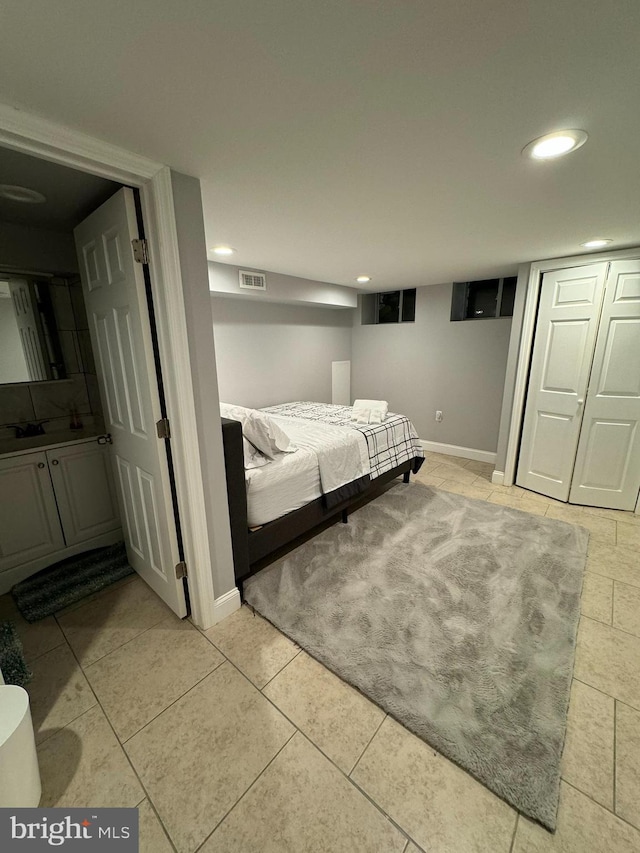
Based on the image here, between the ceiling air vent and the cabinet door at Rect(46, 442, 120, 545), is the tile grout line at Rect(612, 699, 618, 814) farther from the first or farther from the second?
the ceiling air vent

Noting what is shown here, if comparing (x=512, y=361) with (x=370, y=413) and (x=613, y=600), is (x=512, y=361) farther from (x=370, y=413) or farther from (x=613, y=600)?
(x=613, y=600)

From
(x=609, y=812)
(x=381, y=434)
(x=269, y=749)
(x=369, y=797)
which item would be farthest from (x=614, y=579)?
(x=269, y=749)

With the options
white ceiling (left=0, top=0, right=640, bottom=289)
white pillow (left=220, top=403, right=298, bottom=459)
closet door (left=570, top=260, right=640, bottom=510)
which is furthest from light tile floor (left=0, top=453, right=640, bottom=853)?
white ceiling (left=0, top=0, right=640, bottom=289)

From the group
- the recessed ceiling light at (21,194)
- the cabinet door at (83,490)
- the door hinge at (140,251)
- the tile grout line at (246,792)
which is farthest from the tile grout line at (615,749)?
the recessed ceiling light at (21,194)

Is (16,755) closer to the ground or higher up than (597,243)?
closer to the ground

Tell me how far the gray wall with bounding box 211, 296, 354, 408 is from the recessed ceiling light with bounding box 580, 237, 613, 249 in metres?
2.93

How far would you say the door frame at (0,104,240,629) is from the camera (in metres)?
1.09

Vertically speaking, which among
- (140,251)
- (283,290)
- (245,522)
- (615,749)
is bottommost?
(615,749)

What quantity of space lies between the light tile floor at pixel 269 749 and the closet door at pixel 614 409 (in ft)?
4.90

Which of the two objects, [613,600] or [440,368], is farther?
[440,368]

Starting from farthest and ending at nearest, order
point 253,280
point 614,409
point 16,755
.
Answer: point 253,280, point 614,409, point 16,755

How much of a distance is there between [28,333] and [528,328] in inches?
161

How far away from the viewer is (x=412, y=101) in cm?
101

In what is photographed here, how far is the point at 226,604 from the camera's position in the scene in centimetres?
184
